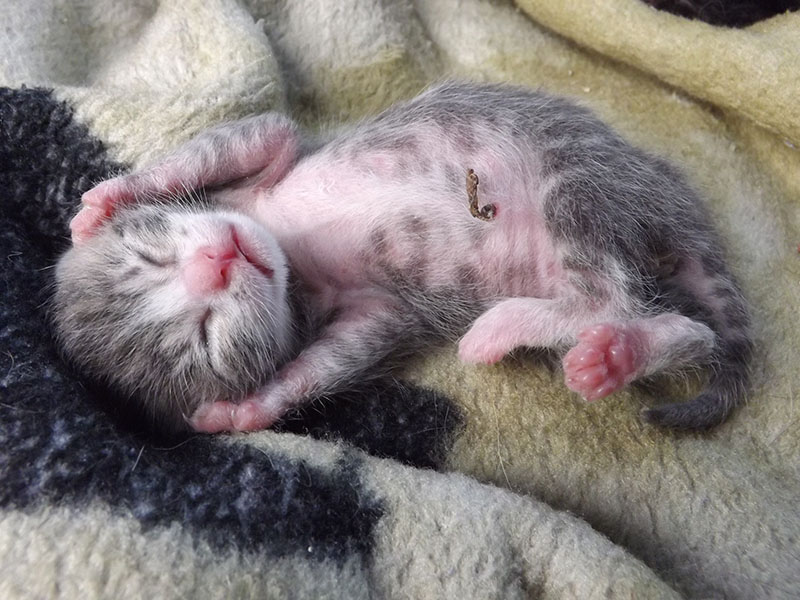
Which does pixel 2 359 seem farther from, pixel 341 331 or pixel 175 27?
pixel 175 27

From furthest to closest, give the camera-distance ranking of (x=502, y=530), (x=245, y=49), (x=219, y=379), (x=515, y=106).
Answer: (x=245, y=49)
(x=515, y=106)
(x=219, y=379)
(x=502, y=530)

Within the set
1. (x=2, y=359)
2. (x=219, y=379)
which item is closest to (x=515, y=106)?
(x=219, y=379)

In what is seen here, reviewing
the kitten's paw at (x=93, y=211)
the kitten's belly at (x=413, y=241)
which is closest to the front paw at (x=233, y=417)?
the kitten's belly at (x=413, y=241)

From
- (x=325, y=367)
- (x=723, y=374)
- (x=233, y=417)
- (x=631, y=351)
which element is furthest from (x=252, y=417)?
(x=723, y=374)

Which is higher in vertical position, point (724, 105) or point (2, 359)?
point (724, 105)

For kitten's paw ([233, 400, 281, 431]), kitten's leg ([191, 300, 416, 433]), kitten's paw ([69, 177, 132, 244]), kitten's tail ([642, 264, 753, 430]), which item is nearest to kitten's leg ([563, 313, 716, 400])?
kitten's tail ([642, 264, 753, 430])

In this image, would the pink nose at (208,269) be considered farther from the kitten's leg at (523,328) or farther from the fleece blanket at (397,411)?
the kitten's leg at (523,328)
